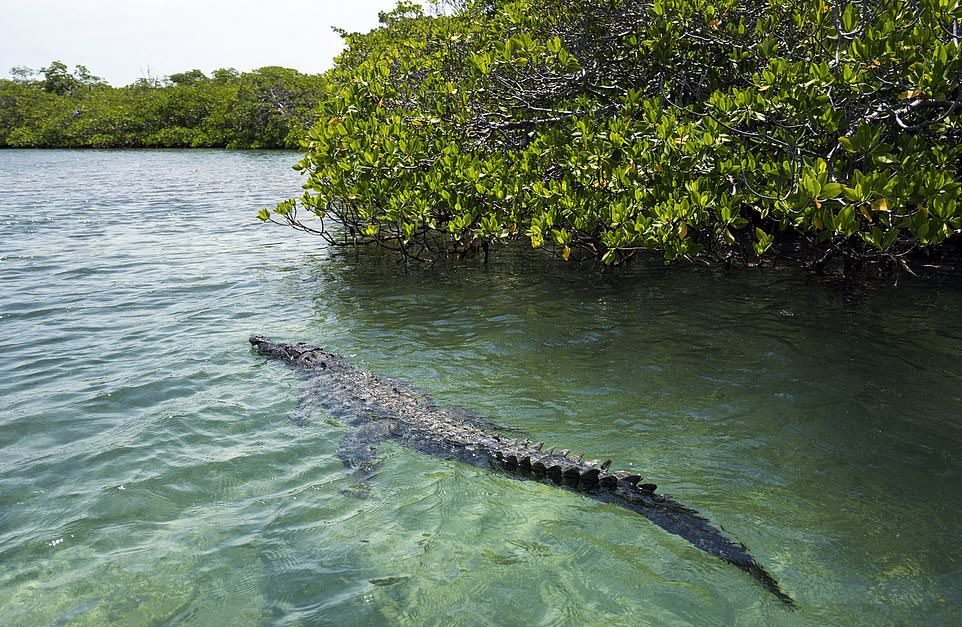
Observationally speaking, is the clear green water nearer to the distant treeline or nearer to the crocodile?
the crocodile

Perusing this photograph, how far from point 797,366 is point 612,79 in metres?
6.70

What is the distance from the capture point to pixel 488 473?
501 centimetres

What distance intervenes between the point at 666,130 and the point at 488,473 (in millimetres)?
5704

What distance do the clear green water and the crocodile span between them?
4.8 inches

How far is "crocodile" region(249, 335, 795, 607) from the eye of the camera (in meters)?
4.22

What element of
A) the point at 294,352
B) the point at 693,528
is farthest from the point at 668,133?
the point at 693,528

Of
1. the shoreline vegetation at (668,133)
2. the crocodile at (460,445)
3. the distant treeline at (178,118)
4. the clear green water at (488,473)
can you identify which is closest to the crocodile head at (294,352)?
the crocodile at (460,445)

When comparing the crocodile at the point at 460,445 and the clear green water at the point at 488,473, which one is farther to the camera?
the crocodile at the point at 460,445

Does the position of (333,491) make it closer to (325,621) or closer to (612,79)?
(325,621)

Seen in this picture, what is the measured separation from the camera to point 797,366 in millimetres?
6910

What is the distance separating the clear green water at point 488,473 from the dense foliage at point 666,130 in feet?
4.21

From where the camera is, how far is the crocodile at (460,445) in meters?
4.22

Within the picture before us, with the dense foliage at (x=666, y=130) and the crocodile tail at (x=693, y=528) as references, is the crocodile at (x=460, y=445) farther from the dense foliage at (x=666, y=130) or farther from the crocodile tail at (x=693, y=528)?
the dense foliage at (x=666, y=130)

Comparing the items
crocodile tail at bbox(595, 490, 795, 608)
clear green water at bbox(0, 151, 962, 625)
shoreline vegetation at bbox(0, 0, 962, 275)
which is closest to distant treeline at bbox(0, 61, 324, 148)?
shoreline vegetation at bbox(0, 0, 962, 275)
